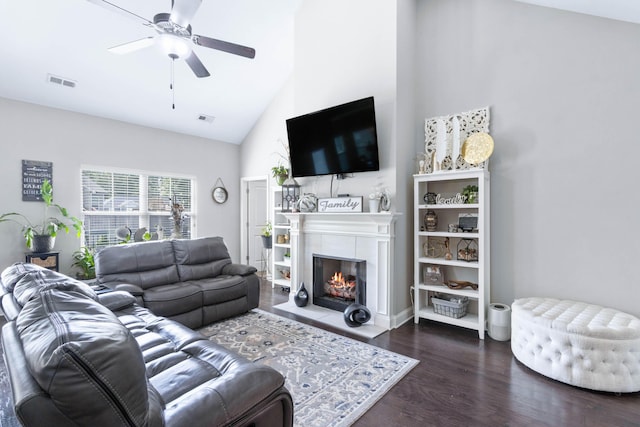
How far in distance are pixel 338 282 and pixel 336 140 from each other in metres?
1.87

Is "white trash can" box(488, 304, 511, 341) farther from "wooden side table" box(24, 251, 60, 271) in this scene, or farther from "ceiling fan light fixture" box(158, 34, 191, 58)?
"wooden side table" box(24, 251, 60, 271)

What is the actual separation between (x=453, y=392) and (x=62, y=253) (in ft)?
17.7

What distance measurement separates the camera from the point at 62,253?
15.2 feet

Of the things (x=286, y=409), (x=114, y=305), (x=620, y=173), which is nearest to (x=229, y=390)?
(x=286, y=409)

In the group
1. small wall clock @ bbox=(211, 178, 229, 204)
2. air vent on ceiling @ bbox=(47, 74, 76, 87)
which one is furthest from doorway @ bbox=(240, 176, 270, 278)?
air vent on ceiling @ bbox=(47, 74, 76, 87)

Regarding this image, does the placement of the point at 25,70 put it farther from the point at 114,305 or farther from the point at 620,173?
the point at 620,173

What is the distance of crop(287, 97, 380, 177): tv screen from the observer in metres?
3.60

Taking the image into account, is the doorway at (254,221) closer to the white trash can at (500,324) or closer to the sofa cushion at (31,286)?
the white trash can at (500,324)

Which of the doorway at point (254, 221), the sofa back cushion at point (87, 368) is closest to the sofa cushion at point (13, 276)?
the sofa back cushion at point (87, 368)

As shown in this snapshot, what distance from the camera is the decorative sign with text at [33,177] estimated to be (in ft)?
14.2

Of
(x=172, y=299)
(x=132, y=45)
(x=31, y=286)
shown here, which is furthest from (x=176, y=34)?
(x=172, y=299)

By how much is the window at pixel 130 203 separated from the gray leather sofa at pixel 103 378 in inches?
150

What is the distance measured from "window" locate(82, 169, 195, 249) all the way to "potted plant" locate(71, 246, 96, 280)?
1.00 feet

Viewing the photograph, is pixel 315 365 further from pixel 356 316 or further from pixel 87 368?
pixel 87 368
